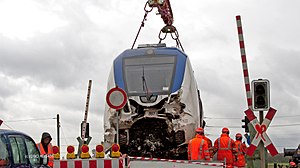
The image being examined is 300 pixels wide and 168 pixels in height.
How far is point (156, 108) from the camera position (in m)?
18.9

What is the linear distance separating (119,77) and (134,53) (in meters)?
0.97

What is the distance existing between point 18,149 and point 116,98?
384 cm

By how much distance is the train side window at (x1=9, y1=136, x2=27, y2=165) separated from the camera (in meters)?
11.3

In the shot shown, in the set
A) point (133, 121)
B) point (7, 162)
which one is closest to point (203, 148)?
point (133, 121)

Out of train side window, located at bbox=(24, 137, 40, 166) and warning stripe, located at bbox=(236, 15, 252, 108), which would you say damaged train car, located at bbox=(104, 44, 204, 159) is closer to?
warning stripe, located at bbox=(236, 15, 252, 108)

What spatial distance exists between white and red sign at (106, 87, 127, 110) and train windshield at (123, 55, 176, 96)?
4003 mm

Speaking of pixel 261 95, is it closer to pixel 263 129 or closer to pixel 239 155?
pixel 263 129

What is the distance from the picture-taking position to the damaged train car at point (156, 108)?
61.9ft

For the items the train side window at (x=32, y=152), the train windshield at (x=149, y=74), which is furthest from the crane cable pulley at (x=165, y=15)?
the train side window at (x=32, y=152)

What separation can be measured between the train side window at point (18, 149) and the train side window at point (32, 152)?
0.75 ft

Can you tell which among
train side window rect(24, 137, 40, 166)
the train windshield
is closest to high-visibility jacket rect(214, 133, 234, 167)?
the train windshield

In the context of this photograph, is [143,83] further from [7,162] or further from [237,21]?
[7,162]

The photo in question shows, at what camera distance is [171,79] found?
19109 millimetres

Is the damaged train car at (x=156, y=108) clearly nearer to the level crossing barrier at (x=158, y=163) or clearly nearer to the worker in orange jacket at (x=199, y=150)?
the worker in orange jacket at (x=199, y=150)
